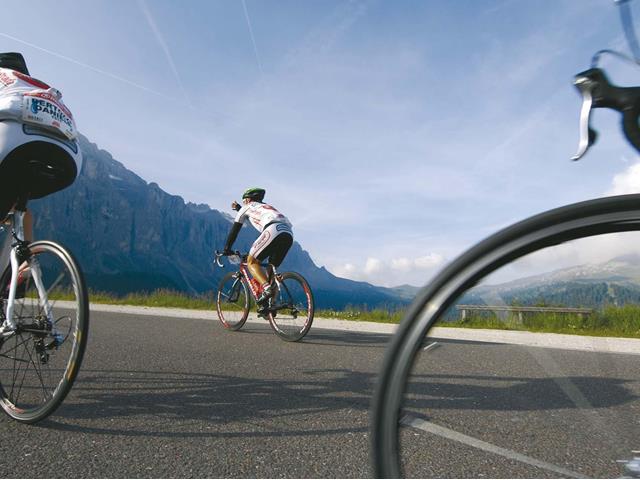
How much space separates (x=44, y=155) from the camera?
9.37 ft

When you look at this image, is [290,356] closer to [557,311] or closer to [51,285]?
[51,285]

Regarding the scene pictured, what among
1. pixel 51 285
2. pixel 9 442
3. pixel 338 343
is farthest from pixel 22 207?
pixel 338 343

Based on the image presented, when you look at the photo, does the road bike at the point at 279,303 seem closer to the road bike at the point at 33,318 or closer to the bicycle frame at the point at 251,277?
the bicycle frame at the point at 251,277

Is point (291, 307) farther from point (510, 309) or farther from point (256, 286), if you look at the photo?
point (510, 309)

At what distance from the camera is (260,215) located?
→ 23.1 ft

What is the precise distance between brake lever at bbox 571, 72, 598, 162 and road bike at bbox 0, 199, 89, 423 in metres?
2.39

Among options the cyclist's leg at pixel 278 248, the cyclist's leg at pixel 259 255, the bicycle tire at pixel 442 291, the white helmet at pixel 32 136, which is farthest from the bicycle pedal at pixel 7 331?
the cyclist's leg at pixel 278 248

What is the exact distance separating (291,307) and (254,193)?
78.2 inches

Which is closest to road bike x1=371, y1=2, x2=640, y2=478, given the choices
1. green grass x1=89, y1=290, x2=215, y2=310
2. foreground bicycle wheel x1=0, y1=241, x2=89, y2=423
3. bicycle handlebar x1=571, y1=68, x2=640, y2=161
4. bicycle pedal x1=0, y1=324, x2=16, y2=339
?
bicycle handlebar x1=571, y1=68, x2=640, y2=161

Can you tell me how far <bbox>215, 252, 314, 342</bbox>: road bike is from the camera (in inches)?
251

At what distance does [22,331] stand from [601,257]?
3.03 meters

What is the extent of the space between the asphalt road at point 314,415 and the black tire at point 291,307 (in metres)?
0.90

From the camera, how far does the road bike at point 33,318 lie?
100 inches

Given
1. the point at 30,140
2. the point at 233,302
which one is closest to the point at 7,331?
the point at 30,140
